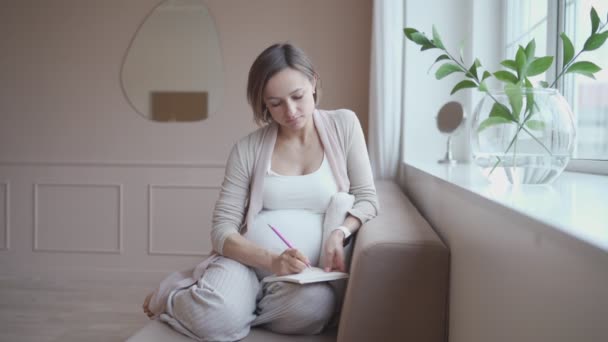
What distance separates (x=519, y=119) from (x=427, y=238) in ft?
1.10

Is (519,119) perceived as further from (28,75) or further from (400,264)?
(28,75)

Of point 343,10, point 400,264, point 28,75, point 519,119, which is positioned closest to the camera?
point 519,119

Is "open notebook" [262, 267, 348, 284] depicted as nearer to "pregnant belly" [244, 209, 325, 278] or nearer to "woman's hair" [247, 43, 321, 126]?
"pregnant belly" [244, 209, 325, 278]

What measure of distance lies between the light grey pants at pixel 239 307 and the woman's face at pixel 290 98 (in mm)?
531

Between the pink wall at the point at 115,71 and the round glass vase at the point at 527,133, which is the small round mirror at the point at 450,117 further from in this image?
the round glass vase at the point at 527,133

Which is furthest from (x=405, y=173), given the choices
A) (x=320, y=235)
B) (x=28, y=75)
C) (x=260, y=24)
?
(x=28, y=75)

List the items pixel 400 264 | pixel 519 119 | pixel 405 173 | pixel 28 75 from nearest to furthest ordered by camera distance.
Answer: pixel 519 119, pixel 400 264, pixel 405 173, pixel 28 75

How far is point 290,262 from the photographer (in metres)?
1.51

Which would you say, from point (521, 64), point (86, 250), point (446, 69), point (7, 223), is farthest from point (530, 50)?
point (7, 223)

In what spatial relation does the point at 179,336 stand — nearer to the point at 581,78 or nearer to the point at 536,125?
the point at 536,125

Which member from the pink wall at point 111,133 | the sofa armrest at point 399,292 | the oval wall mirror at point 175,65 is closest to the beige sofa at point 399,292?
the sofa armrest at point 399,292

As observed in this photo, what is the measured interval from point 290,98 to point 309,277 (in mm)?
613

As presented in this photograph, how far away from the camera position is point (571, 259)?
1.78 feet

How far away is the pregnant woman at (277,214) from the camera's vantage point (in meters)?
1.49
